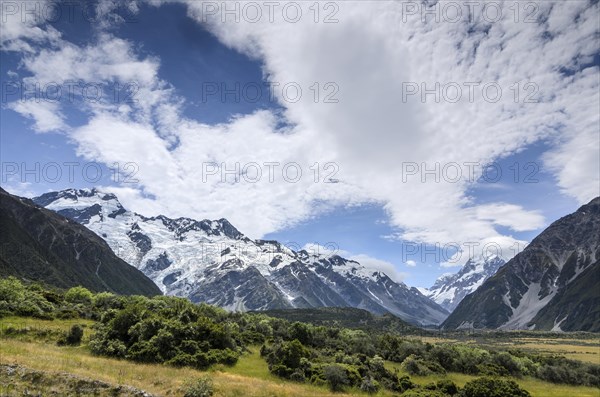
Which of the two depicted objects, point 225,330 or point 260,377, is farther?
point 225,330

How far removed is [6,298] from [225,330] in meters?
32.5

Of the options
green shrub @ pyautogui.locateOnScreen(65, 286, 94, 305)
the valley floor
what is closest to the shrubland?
the valley floor

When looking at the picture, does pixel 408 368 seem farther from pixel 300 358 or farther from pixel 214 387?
pixel 214 387

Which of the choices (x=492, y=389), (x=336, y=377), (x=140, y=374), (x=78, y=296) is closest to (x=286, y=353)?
(x=336, y=377)

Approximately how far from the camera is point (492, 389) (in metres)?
43.3

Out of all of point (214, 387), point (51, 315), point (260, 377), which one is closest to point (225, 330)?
point (260, 377)

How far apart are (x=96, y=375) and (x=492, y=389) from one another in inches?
1559

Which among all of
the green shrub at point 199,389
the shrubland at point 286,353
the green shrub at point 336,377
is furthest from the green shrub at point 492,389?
the green shrub at point 199,389

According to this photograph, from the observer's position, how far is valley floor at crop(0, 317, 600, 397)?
26.3 m

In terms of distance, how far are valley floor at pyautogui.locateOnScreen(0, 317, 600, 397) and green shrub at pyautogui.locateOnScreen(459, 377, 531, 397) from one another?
8.88m

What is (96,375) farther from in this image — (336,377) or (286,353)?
(336,377)

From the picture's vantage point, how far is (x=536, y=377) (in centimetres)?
6619

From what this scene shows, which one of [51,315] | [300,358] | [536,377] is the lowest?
[536,377]

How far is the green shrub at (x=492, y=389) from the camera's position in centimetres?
4272
